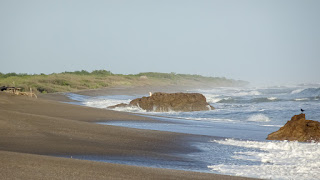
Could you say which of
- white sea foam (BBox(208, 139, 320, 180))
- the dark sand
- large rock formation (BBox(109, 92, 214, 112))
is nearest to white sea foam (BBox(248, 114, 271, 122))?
large rock formation (BBox(109, 92, 214, 112))

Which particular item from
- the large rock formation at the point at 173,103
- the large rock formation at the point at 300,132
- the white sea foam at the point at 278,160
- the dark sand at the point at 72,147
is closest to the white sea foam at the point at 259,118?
the large rock formation at the point at 173,103

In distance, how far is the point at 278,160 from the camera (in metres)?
Result: 8.78

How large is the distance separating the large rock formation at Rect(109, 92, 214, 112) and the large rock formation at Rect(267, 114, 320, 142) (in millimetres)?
12253

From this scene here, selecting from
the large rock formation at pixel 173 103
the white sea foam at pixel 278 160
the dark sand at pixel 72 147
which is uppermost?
the large rock formation at pixel 173 103

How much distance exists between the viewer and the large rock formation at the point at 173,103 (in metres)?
24.7

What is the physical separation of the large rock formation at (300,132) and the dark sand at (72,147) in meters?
2.62

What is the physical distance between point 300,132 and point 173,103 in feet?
43.5

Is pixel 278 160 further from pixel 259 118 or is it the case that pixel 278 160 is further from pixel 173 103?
pixel 173 103

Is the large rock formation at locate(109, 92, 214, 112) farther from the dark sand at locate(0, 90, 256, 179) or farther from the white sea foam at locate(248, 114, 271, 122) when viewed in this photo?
the dark sand at locate(0, 90, 256, 179)

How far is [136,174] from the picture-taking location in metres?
6.34

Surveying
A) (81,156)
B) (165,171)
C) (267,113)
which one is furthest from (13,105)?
(267,113)

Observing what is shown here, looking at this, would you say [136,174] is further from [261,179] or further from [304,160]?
[304,160]

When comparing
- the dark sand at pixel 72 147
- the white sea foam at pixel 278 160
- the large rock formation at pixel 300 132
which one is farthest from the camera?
the large rock formation at pixel 300 132

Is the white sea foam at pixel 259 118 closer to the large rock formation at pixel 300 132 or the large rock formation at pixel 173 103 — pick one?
the large rock formation at pixel 173 103
